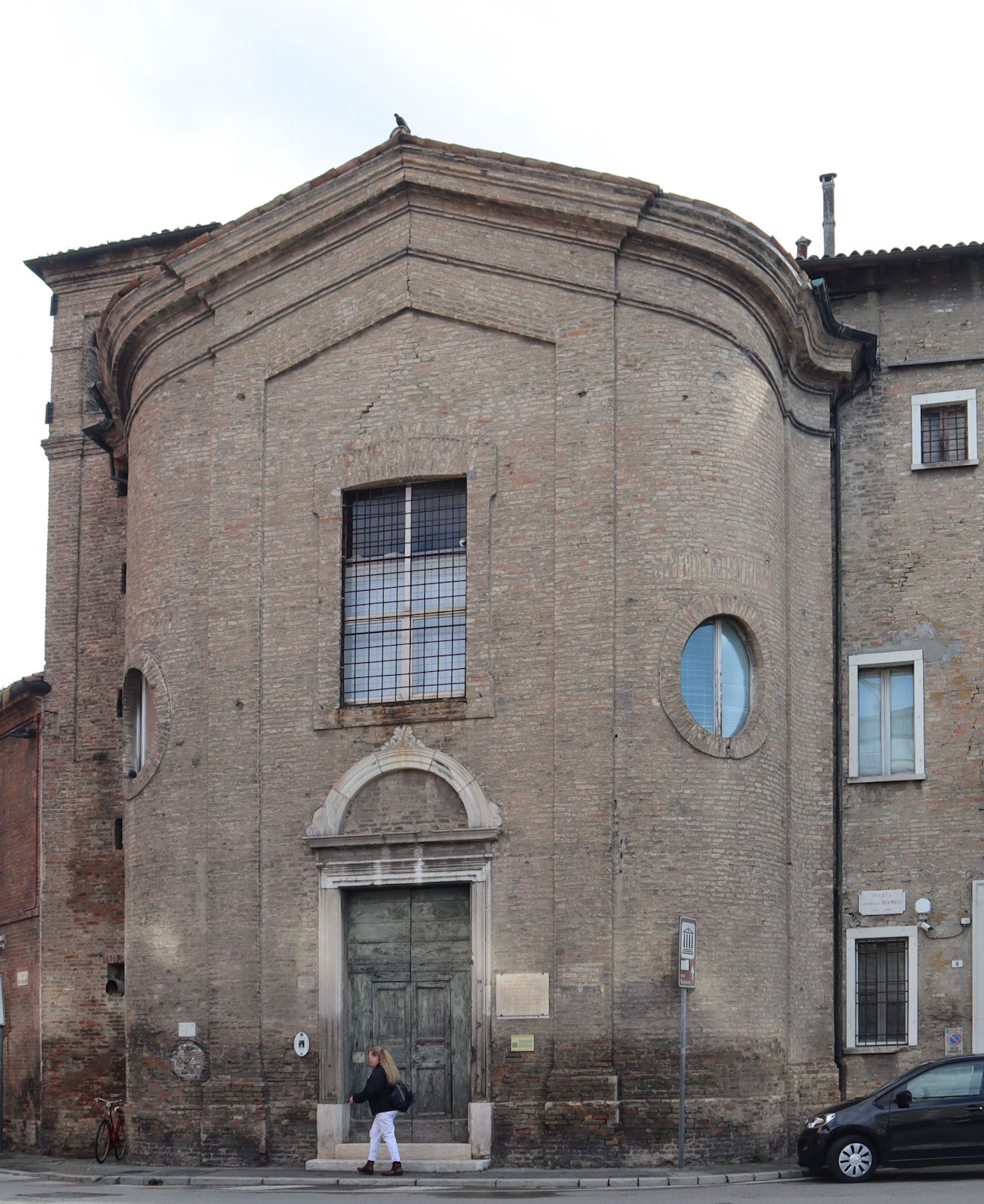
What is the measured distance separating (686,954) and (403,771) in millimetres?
4192

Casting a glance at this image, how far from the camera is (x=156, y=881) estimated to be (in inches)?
939

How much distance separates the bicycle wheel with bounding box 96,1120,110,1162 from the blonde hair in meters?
5.92

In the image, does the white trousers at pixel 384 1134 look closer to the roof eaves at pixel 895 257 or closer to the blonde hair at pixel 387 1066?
the blonde hair at pixel 387 1066

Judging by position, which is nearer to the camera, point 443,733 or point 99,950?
point 443,733

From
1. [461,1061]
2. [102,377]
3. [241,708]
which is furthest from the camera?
[102,377]

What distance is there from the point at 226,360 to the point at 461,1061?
9502 millimetres

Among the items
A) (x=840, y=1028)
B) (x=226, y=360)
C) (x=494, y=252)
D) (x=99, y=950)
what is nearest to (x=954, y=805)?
(x=840, y=1028)

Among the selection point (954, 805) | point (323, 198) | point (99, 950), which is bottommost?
point (99, 950)

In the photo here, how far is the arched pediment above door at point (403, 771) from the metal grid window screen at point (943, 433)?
7.63 metres

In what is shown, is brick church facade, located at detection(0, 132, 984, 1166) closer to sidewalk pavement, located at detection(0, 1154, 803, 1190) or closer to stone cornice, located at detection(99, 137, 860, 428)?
stone cornice, located at detection(99, 137, 860, 428)

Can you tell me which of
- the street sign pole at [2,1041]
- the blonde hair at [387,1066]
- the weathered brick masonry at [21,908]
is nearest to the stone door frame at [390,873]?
the blonde hair at [387,1066]

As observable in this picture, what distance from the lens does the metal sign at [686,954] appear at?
2069cm

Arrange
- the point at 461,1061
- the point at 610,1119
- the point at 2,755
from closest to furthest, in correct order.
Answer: the point at 610,1119, the point at 461,1061, the point at 2,755

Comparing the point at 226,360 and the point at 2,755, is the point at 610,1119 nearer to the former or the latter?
the point at 226,360
